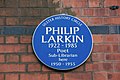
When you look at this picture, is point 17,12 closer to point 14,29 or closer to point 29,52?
point 14,29

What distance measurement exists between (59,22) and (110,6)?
2.15ft

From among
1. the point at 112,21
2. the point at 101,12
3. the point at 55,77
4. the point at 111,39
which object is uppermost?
the point at 101,12

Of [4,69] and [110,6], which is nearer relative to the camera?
[4,69]

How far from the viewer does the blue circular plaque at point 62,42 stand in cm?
363

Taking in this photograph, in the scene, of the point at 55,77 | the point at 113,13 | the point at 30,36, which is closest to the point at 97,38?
the point at 113,13

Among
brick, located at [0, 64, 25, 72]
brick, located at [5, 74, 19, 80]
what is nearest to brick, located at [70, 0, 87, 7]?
brick, located at [0, 64, 25, 72]

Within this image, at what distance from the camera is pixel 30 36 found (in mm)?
3719

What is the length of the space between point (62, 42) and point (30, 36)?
0.38 metres

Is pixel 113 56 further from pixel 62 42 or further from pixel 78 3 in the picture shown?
pixel 78 3

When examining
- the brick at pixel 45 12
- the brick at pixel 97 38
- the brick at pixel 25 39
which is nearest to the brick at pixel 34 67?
the brick at pixel 25 39

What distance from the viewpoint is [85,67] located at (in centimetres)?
367

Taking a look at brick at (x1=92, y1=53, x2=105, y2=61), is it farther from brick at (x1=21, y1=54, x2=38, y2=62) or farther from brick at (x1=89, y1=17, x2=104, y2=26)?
brick at (x1=21, y1=54, x2=38, y2=62)

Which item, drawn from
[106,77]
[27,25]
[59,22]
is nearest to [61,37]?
[59,22]

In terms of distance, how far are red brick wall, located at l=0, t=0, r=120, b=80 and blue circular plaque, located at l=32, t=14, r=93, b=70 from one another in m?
0.07
